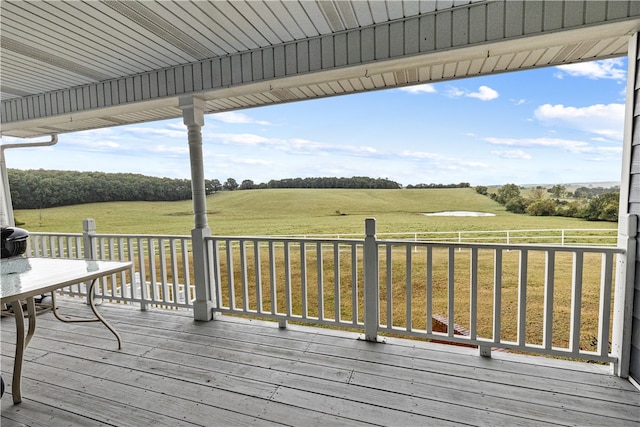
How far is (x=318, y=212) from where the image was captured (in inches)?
433

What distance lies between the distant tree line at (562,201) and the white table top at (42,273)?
19.3 feet

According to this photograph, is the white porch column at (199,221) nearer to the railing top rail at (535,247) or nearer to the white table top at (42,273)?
the white table top at (42,273)

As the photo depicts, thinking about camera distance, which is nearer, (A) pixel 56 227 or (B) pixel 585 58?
(B) pixel 585 58

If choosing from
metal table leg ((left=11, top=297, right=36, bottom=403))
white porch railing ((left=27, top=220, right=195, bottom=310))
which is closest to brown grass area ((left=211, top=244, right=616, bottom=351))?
white porch railing ((left=27, top=220, right=195, bottom=310))

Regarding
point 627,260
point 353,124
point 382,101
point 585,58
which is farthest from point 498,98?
point 627,260

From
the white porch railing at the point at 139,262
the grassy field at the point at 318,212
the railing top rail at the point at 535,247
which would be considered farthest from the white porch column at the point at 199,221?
the grassy field at the point at 318,212

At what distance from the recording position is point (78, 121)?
3951 millimetres

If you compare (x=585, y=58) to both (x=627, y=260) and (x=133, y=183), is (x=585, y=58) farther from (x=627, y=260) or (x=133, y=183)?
(x=133, y=183)

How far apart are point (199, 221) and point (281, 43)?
188 centimetres

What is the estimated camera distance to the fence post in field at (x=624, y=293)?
1862 mm

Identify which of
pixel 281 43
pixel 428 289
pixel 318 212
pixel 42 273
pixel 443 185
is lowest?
pixel 428 289

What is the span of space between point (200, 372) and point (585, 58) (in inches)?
148

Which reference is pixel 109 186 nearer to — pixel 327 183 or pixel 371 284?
pixel 327 183

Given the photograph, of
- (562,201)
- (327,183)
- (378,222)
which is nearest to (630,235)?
(562,201)
